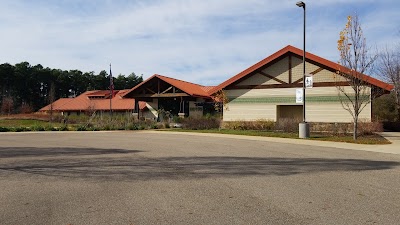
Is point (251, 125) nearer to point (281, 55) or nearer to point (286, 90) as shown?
point (286, 90)

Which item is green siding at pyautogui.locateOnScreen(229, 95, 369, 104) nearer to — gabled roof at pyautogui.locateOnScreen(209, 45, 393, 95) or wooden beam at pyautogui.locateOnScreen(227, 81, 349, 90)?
wooden beam at pyautogui.locateOnScreen(227, 81, 349, 90)

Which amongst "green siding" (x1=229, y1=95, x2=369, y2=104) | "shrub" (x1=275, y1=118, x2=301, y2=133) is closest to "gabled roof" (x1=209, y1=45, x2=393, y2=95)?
"green siding" (x1=229, y1=95, x2=369, y2=104)

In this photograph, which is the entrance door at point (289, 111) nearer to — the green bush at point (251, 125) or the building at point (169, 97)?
the green bush at point (251, 125)

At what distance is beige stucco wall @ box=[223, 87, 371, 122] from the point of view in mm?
26922

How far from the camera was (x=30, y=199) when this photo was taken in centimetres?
649

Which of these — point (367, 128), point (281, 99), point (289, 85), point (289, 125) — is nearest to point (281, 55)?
point (289, 85)

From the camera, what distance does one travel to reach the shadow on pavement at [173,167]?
894 centimetres

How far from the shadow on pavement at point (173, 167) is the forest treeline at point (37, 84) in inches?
2294

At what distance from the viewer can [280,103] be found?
28.9m

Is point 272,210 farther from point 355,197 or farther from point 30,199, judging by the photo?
point 30,199

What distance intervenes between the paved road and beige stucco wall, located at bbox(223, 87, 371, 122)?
15.3 meters

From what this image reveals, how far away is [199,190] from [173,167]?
2.90 metres

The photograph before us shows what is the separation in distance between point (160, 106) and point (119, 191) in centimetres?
3555

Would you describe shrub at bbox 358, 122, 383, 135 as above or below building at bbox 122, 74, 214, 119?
below
